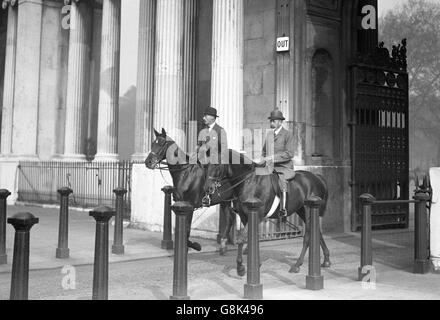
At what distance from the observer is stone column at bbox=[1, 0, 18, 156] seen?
2367cm

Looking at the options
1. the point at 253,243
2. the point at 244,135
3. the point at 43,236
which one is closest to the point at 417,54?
the point at 244,135

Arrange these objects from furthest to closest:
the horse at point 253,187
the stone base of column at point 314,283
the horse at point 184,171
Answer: the horse at point 184,171, the horse at point 253,187, the stone base of column at point 314,283

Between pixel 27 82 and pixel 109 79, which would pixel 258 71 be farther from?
pixel 27 82

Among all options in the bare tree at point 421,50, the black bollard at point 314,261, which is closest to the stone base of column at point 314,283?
the black bollard at point 314,261

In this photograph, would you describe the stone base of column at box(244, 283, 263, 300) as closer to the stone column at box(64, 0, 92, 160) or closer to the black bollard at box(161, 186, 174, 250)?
the black bollard at box(161, 186, 174, 250)

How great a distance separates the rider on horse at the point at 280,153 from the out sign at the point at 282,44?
4669 mm

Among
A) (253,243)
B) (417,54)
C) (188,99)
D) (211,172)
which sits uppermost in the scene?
(417,54)

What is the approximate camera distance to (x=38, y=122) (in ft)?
76.0

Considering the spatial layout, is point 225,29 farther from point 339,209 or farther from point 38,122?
point 38,122

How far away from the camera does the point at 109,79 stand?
21172 mm

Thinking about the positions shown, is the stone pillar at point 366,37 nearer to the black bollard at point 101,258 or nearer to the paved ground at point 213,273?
the paved ground at point 213,273

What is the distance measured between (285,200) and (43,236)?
6.69 meters

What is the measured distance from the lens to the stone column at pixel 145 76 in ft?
55.7

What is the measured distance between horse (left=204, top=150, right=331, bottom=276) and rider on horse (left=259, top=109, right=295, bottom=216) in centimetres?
12
